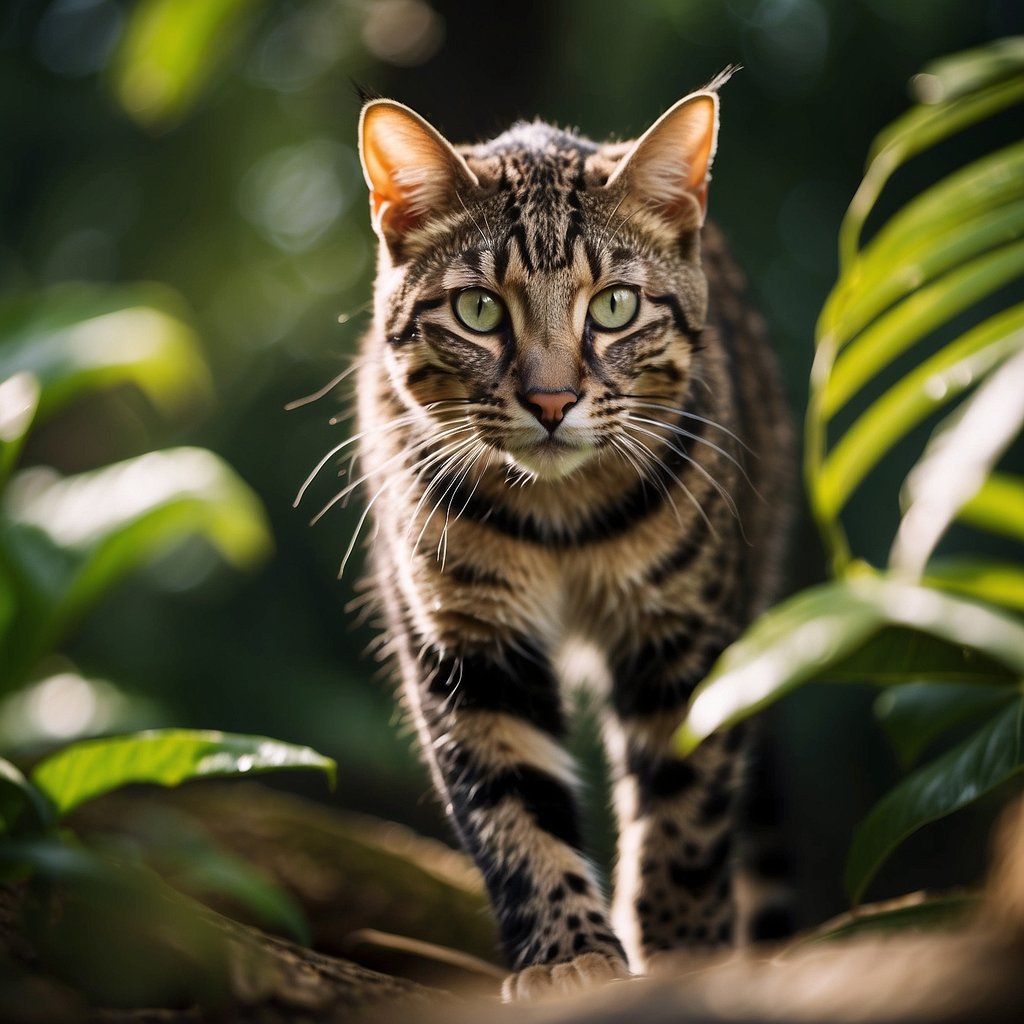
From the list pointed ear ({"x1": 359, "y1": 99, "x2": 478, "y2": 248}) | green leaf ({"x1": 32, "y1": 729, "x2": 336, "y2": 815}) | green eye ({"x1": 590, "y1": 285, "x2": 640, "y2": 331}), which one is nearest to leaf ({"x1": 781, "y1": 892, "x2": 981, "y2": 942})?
green leaf ({"x1": 32, "y1": 729, "x2": 336, "y2": 815})

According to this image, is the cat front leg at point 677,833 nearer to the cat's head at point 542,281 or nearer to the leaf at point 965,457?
the cat's head at point 542,281

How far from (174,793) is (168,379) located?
93 centimetres

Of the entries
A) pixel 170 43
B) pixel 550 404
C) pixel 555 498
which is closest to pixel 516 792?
pixel 555 498

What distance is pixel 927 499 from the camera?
4.24 feet

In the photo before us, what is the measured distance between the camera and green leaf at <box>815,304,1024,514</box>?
54.1 inches

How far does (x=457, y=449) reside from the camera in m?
1.90

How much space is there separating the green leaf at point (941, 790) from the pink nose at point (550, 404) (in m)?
0.71

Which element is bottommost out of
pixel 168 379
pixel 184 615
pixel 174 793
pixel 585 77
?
pixel 174 793

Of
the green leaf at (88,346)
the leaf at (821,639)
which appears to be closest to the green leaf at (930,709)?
the leaf at (821,639)

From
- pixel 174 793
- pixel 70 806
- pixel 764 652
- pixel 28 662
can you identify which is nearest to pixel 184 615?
pixel 174 793

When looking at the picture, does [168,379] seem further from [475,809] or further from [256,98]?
[256,98]

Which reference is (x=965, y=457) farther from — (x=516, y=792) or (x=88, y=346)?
(x=88, y=346)

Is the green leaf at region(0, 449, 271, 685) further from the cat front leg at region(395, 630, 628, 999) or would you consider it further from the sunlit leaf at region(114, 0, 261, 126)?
the sunlit leaf at region(114, 0, 261, 126)

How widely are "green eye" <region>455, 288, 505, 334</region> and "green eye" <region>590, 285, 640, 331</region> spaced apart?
6.0 inches
